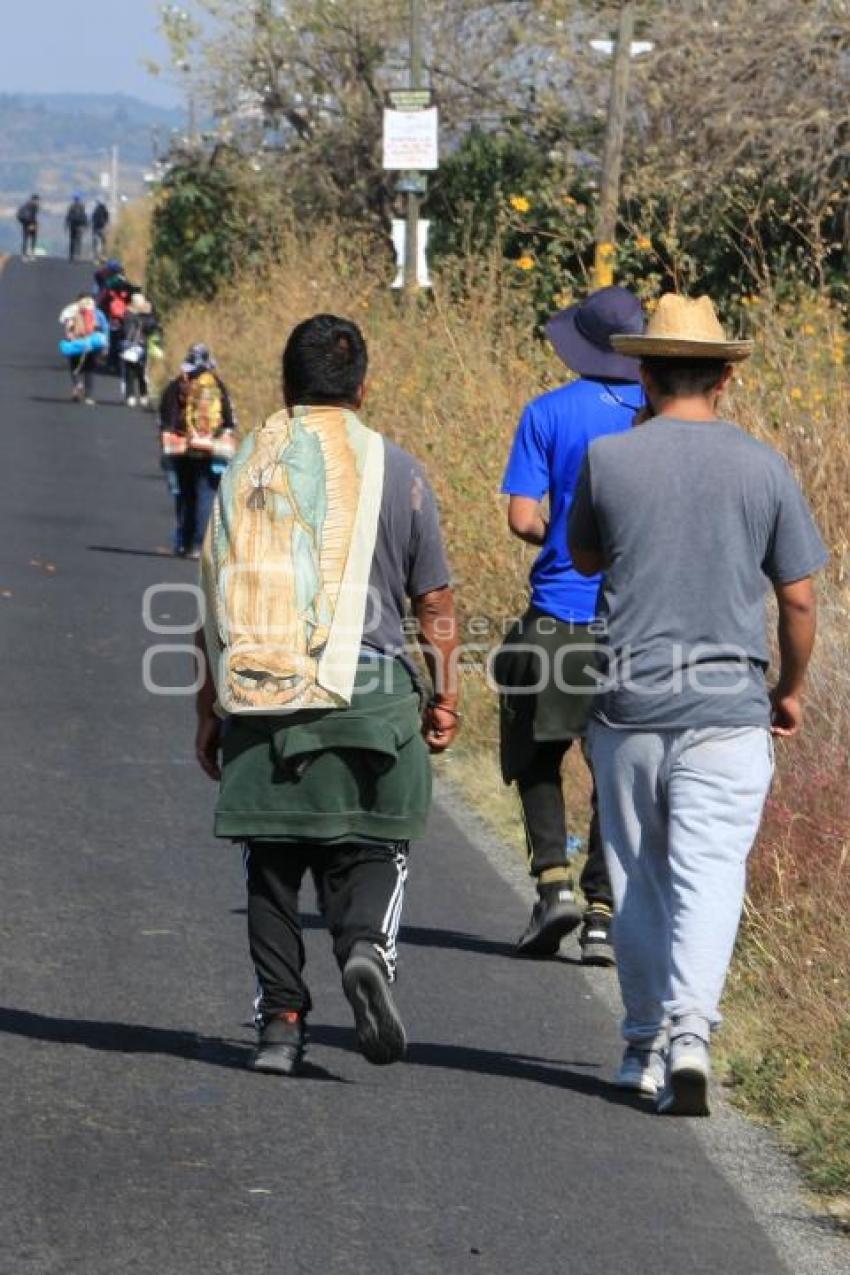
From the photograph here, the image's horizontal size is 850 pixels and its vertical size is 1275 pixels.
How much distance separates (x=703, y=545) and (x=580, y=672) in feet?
6.43

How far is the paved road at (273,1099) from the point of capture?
532 centimetres

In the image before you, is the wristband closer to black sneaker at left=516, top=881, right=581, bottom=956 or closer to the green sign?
black sneaker at left=516, top=881, right=581, bottom=956

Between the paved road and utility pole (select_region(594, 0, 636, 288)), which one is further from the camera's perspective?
utility pole (select_region(594, 0, 636, 288))

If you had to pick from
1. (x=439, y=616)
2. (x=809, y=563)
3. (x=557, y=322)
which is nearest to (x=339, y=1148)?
(x=439, y=616)

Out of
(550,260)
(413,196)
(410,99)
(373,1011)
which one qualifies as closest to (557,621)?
(373,1011)

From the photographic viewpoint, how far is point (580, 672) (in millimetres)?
7934

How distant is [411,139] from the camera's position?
88.7 ft

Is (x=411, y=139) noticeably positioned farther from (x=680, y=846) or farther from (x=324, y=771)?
(x=680, y=846)

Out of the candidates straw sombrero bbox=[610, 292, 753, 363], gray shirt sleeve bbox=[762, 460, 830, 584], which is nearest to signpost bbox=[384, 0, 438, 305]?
straw sombrero bbox=[610, 292, 753, 363]

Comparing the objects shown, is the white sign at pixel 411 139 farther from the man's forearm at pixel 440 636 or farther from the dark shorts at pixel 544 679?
the man's forearm at pixel 440 636

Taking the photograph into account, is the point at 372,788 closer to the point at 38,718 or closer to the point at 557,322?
the point at 557,322

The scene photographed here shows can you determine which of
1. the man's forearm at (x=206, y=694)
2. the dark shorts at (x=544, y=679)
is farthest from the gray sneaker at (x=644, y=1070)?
the dark shorts at (x=544, y=679)

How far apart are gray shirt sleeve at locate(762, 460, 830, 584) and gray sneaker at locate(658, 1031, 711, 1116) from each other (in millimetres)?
1045

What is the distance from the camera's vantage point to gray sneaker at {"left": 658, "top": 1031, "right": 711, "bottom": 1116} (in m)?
5.99
